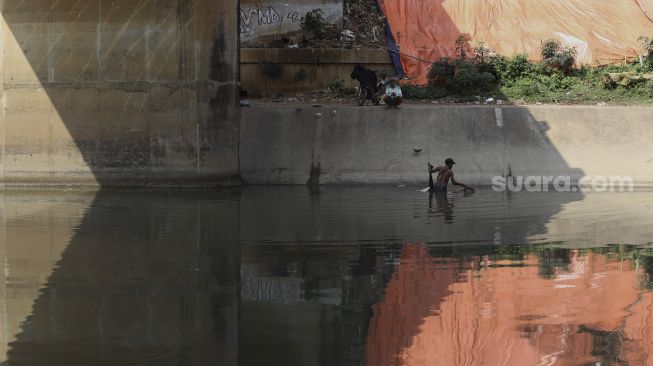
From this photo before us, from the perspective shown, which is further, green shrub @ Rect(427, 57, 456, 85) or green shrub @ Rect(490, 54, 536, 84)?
green shrub @ Rect(490, 54, 536, 84)

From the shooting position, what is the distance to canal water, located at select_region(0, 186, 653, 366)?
25.4 ft

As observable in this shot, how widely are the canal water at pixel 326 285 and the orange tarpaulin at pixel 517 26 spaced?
30.5 feet

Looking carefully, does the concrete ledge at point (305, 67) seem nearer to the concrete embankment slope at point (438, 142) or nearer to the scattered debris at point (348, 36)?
the scattered debris at point (348, 36)

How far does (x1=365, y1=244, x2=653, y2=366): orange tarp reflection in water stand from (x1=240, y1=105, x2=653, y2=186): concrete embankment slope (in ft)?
33.1

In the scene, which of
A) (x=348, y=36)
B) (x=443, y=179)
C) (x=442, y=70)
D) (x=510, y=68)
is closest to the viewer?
(x=443, y=179)

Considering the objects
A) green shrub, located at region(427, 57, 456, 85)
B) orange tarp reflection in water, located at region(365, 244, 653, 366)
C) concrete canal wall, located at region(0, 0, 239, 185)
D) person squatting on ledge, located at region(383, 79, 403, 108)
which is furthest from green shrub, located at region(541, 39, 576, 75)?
orange tarp reflection in water, located at region(365, 244, 653, 366)

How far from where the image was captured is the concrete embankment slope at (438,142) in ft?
69.5

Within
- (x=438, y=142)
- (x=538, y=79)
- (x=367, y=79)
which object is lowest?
(x=438, y=142)

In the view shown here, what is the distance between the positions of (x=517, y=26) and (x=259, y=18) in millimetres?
7188

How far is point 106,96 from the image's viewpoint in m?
20.6

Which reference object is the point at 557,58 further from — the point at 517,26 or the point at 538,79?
the point at 517,26

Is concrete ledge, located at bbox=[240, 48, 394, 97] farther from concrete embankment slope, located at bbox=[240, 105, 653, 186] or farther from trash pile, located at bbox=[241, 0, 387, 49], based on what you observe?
concrete embankment slope, located at bbox=[240, 105, 653, 186]

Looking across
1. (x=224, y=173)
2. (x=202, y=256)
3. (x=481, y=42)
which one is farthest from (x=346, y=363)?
(x=481, y=42)

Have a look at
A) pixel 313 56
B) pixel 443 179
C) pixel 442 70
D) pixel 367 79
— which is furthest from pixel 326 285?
pixel 313 56
